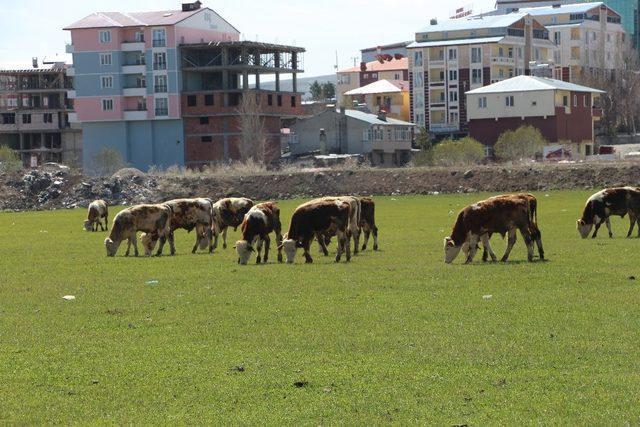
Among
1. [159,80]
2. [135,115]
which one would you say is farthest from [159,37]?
[135,115]

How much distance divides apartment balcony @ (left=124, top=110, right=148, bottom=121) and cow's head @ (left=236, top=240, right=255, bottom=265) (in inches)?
4064

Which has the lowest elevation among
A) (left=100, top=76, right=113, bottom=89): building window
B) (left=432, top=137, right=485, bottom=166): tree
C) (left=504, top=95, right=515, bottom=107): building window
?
(left=432, top=137, right=485, bottom=166): tree

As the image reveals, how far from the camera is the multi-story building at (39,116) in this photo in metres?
160

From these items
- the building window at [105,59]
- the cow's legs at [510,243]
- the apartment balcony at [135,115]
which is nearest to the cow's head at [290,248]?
the cow's legs at [510,243]

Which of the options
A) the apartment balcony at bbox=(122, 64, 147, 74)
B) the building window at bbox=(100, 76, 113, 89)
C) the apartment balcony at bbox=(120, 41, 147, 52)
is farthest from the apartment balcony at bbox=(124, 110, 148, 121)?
the apartment balcony at bbox=(120, 41, 147, 52)

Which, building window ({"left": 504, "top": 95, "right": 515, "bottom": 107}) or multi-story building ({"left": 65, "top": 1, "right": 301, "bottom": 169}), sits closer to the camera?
building window ({"left": 504, "top": 95, "right": 515, "bottom": 107})

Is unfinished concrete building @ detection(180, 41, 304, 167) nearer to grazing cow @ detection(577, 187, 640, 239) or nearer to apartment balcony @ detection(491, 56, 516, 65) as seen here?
apartment balcony @ detection(491, 56, 516, 65)

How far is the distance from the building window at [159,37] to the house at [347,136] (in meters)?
17.7

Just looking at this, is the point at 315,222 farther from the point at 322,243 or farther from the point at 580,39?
the point at 580,39

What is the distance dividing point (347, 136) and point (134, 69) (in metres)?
24.6

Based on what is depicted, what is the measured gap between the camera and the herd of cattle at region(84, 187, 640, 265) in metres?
31.0

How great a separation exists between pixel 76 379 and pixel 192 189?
261 feet

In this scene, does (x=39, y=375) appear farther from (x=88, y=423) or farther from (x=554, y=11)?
(x=554, y=11)

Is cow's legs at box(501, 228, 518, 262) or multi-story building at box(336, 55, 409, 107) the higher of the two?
multi-story building at box(336, 55, 409, 107)
